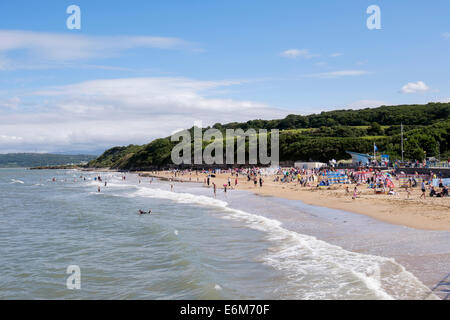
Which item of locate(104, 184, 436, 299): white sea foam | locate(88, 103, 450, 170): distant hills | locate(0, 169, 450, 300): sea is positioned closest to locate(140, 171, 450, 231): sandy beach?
locate(0, 169, 450, 300): sea

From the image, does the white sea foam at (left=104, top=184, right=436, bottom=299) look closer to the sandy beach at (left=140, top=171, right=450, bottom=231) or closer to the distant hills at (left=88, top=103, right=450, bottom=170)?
the sandy beach at (left=140, top=171, right=450, bottom=231)

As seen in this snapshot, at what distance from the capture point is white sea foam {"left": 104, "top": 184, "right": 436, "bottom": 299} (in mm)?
9188

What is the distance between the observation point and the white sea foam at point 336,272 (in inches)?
362

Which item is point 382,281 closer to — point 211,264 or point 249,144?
point 211,264

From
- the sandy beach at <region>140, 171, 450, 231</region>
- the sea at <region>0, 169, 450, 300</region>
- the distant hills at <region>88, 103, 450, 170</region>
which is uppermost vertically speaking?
the distant hills at <region>88, 103, 450, 170</region>

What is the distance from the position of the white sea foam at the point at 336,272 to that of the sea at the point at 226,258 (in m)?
0.02

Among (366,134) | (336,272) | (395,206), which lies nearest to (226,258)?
(336,272)

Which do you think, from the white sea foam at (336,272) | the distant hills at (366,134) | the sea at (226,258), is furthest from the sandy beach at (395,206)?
the distant hills at (366,134)

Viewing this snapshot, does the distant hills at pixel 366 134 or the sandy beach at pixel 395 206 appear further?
the distant hills at pixel 366 134

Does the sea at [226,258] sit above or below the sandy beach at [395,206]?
below

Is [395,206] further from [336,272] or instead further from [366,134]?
[366,134]

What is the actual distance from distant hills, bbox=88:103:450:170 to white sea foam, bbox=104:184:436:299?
48779 mm

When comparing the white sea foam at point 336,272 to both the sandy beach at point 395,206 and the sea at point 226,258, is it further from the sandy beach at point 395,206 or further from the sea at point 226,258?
the sandy beach at point 395,206
